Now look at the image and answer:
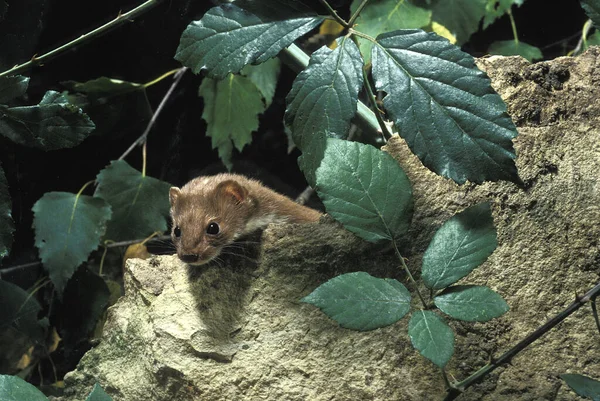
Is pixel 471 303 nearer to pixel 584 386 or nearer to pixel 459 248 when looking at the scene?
pixel 459 248

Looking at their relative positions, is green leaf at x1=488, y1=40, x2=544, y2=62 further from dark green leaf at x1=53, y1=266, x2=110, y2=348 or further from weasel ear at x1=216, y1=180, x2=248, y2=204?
dark green leaf at x1=53, y1=266, x2=110, y2=348

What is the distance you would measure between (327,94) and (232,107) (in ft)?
3.55

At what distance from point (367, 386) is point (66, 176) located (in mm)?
1678

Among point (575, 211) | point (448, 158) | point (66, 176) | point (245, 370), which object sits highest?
point (448, 158)

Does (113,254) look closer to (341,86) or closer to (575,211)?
(341,86)

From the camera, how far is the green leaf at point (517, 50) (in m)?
2.32

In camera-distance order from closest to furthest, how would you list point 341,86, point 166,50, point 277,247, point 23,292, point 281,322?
point 341,86 < point 281,322 < point 277,247 < point 23,292 < point 166,50

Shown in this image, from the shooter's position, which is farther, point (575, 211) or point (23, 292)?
point (23, 292)

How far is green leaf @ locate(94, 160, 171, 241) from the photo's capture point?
2.26m

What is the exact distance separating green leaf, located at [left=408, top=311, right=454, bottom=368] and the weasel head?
0.90 m

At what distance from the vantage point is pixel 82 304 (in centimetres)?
226

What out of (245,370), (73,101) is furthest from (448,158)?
(73,101)

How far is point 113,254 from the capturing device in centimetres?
252

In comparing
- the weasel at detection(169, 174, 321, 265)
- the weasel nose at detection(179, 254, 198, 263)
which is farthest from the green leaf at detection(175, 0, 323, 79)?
the weasel at detection(169, 174, 321, 265)
